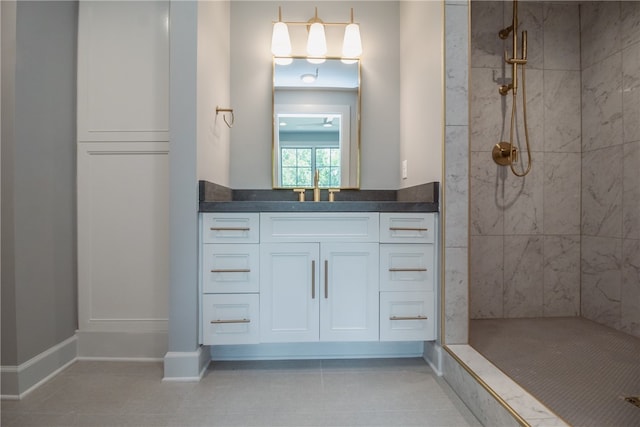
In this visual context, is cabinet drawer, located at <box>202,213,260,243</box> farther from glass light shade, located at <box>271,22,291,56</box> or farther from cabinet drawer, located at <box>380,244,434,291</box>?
glass light shade, located at <box>271,22,291,56</box>

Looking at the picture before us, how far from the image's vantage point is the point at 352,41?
2314 mm

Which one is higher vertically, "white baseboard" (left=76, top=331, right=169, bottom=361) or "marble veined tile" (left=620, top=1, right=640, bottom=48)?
"marble veined tile" (left=620, top=1, right=640, bottom=48)

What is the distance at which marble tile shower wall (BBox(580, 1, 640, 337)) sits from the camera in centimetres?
210

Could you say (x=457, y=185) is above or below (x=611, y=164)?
below

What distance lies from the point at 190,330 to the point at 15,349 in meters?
0.76

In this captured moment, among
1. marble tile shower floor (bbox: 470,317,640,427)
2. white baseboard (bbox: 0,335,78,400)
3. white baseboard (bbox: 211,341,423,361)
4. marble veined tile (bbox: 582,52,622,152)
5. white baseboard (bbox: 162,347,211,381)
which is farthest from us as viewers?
marble veined tile (bbox: 582,52,622,152)

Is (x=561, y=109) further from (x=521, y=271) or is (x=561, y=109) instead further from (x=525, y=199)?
(x=521, y=271)

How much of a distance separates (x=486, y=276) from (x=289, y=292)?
1492mm

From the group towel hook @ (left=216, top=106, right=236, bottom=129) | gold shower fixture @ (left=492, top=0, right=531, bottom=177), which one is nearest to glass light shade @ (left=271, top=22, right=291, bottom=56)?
towel hook @ (left=216, top=106, right=236, bottom=129)

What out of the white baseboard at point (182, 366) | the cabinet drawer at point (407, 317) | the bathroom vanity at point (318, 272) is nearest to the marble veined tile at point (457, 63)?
the bathroom vanity at point (318, 272)

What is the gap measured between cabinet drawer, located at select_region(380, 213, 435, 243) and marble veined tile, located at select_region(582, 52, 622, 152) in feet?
4.82

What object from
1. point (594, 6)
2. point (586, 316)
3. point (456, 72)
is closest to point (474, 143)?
point (456, 72)

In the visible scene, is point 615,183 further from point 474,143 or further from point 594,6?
point 594,6

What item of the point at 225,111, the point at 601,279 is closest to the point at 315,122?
the point at 225,111
